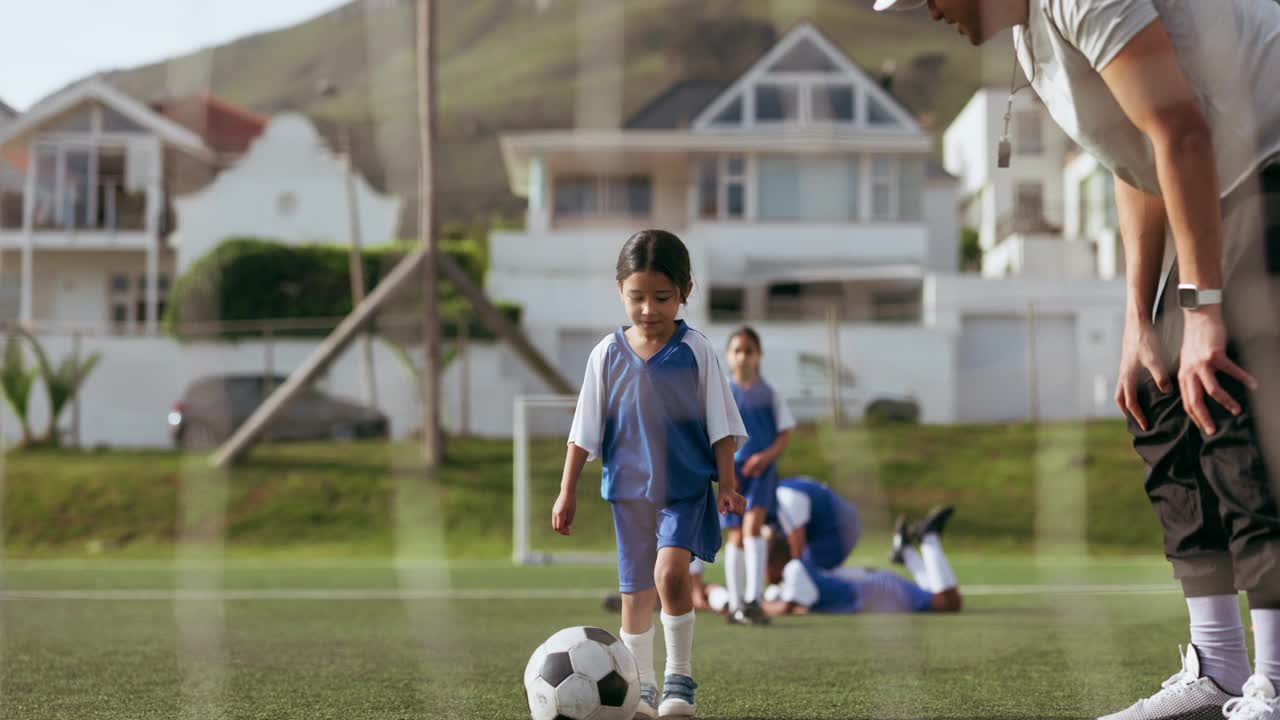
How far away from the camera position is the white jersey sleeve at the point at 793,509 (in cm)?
633

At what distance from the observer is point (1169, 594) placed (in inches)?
300

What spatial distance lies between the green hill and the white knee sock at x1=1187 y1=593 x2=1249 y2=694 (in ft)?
17.4

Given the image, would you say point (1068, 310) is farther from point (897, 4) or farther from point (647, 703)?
point (897, 4)

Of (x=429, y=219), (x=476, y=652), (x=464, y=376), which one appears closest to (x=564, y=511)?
(x=476, y=652)

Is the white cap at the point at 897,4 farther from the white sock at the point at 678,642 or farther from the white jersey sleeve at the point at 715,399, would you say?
the white sock at the point at 678,642

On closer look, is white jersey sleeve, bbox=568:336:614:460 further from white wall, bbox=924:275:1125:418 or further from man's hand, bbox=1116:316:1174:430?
white wall, bbox=924:275:1125:418

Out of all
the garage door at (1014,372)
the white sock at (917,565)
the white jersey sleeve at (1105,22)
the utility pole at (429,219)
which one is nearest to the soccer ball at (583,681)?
the white jersey sleeve at (1105,22)

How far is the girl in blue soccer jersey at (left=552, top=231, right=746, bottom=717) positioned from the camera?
3080mm

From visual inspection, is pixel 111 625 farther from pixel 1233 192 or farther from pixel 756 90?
pixel 756 90

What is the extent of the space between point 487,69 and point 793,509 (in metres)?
7.24

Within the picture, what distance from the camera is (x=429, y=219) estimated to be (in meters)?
13.9

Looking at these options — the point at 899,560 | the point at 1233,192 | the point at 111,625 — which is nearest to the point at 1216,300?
the point at 1233,192

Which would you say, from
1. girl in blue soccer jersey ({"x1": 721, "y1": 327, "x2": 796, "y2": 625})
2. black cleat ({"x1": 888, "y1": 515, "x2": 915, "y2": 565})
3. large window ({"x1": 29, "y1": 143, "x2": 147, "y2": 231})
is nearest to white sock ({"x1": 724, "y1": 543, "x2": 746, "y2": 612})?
girl in blue soccer jersey ({"x1": 721, "y1": 327, "x2": 796, "y2": 625})

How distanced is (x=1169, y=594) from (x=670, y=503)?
213 inches
